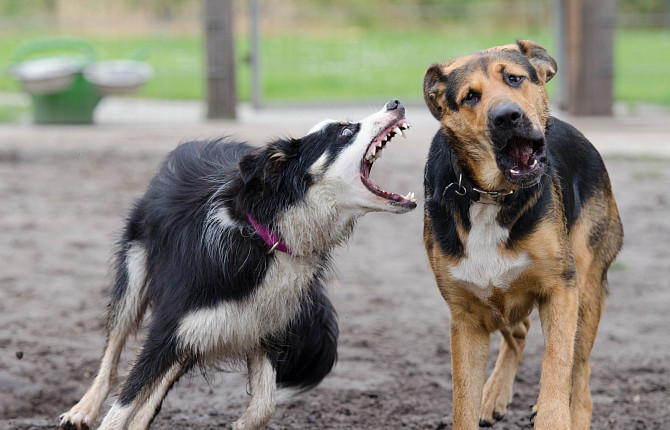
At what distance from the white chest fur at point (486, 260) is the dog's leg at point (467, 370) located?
20cm

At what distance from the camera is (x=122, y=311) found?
462 centimetres

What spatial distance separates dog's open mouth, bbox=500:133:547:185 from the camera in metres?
3.55

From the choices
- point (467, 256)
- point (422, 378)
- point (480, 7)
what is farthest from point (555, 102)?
point (467, 256)

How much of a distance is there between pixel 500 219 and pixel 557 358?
58cm

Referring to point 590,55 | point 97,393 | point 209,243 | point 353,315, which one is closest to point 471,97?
point 209,243

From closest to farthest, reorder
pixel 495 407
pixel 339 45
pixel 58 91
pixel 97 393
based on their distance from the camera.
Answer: pixel 97 393, pixel 495 407, pixel 58 91, pixel 339 45

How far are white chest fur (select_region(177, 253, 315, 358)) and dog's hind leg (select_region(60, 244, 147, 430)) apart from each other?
73cm

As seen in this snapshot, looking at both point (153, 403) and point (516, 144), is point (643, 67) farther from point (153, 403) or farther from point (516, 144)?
point (153, 403)

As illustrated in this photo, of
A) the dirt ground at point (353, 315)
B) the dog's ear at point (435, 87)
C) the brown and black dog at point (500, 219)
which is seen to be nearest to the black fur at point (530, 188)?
the brown and black dog at point (500, 219)

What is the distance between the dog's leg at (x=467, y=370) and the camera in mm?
3893

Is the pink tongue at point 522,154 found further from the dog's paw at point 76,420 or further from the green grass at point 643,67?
the green grass at point 643,67

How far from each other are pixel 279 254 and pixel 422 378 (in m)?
1.64

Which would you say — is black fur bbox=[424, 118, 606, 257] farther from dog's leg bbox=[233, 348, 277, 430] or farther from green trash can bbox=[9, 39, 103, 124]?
green trash can bbox=[9, 39, 103, 124]

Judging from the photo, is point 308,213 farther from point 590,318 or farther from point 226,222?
point 590,318
